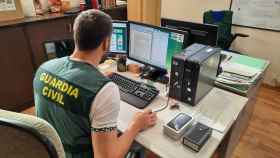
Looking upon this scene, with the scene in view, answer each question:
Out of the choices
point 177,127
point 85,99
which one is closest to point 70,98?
point 85,99

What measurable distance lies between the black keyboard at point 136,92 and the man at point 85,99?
0.23 meters

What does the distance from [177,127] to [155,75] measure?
66 centimetres

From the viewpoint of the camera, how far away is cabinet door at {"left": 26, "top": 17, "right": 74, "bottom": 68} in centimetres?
230

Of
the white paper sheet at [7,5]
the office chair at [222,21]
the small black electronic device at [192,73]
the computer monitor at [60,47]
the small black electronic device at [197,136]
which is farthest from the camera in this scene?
the office chair at [222,21]

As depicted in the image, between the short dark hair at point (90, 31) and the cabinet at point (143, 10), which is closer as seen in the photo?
the short dark hair at point (90, 31)

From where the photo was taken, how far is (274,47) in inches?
115

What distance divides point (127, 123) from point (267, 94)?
2574 millimetres

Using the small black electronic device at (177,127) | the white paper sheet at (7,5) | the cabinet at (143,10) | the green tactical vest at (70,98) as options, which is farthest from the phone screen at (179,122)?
the cabinet at (143,10)

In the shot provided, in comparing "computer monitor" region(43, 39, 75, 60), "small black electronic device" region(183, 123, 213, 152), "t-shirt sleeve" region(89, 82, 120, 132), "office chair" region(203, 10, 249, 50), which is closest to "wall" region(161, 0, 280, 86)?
"office chair" region(203, 10, 249, 50)

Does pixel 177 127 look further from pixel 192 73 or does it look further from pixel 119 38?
pixel 119 38

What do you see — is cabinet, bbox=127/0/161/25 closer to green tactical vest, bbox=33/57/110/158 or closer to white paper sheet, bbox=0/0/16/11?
white paper sheet, bbox=0/0/16/11

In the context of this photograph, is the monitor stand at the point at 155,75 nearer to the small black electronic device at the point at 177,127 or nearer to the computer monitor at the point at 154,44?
the computer monitor at the point at 154,44

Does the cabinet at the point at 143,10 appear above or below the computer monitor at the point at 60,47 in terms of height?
above

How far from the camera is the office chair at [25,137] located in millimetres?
565
